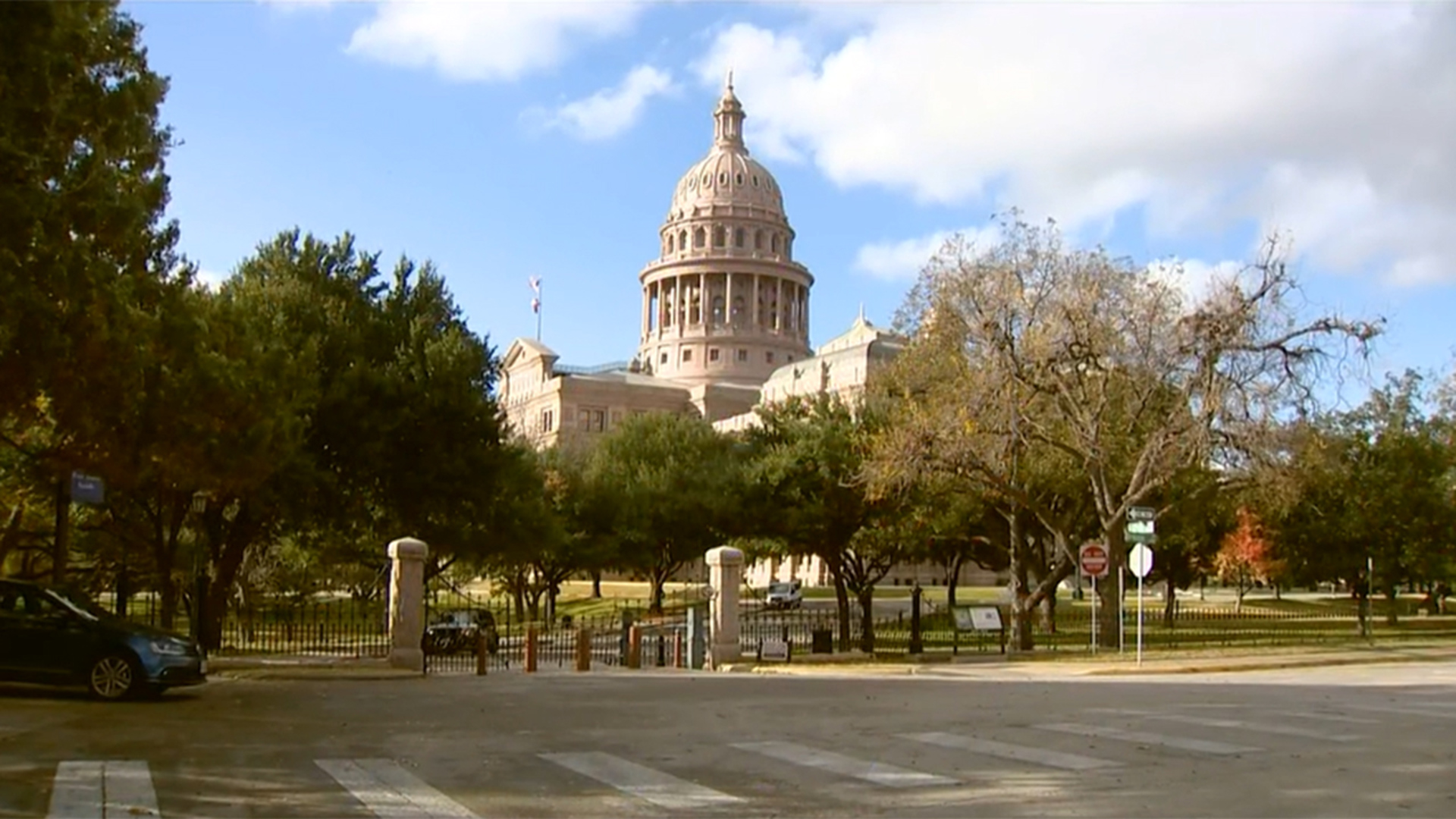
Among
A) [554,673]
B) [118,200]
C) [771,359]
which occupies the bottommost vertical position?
[554,673]

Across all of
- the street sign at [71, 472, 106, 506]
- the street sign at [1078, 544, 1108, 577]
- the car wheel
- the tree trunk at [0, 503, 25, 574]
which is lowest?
the car wheel

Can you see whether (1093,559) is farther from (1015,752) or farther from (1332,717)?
(1015,752)

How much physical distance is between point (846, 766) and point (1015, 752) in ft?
6.12

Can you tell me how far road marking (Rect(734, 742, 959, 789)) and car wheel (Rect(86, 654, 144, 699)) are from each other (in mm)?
7750

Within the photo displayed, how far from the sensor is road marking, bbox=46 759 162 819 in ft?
31.5

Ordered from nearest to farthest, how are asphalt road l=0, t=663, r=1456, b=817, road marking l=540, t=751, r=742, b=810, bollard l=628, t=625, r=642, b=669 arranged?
asphalt road l=0, t=663, r=1456, b=817 → road marking l=540, t=751, r=742, b=810 → bollard l=628, t=625, r=642, b=669

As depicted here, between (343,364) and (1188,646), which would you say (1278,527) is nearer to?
(1188,646)

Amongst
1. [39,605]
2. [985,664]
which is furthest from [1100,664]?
[39,605]

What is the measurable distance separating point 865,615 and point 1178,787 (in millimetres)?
27439

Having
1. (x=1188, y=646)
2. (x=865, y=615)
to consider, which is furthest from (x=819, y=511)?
(x=1188, y=646)

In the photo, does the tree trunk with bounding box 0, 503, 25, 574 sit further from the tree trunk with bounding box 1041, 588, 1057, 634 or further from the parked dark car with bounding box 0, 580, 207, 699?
the tree trunk with bounding box 1041, 588, 1057, 634

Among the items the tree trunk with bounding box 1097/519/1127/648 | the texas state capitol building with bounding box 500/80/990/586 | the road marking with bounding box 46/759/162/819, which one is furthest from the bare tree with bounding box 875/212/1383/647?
the texas state capitol building with bounding box 500/80/990/586

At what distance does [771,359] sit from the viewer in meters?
149

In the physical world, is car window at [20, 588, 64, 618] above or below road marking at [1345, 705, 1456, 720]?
above
